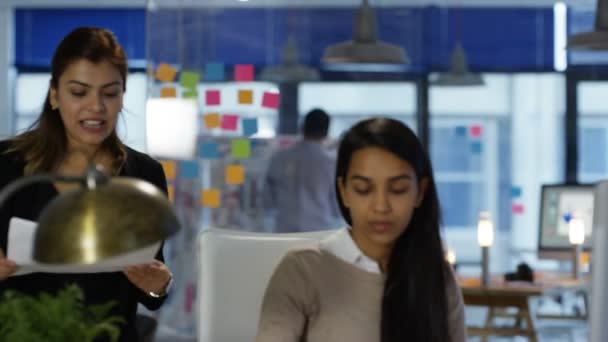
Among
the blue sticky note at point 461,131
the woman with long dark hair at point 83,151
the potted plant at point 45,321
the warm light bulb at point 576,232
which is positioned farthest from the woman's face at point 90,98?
the blue sticky note at point 461,131

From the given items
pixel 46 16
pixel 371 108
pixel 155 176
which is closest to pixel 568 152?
pixel 371 108

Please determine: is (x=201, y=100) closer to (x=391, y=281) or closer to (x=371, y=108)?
(x=371, y=108)

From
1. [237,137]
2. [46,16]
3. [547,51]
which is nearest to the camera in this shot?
[237,137]

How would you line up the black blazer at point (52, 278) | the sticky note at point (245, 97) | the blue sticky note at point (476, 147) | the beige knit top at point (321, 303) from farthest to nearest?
the blue sticky note at point (476, 147), the sticky note at point (245, 97), the black blazer at point (52, 278), the beige knit top at point (321, 303)

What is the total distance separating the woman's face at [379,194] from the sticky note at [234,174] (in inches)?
182

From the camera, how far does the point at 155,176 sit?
7.26ft

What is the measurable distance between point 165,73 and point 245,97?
1.57 ft

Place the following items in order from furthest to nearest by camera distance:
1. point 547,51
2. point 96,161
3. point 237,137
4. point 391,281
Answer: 1. point 547,51
2. point 237,137
3. point 96,161
4. point 391,281

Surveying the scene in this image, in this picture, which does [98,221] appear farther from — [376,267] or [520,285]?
[520,285]

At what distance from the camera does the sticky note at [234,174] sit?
255 inches

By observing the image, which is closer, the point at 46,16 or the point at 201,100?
the point at 201,100

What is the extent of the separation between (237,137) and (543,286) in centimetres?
214

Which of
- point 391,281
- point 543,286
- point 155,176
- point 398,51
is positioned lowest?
point 543,286

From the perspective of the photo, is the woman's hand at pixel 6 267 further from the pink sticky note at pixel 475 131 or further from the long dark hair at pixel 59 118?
the pink sticky note at pixel 475 131
